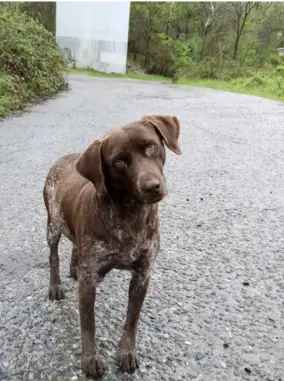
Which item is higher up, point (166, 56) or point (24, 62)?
point (24, 62)

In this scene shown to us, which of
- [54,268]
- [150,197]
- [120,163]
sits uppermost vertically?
[120,163]

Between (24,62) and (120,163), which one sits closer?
(120,163)

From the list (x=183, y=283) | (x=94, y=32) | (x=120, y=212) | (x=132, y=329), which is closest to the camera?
(x=120, y=212)

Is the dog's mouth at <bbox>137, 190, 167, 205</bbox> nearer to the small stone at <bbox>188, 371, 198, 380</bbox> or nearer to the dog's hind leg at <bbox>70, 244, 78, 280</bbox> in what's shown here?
the small stone at <bbox>188, 371, 198, 380</bbox>

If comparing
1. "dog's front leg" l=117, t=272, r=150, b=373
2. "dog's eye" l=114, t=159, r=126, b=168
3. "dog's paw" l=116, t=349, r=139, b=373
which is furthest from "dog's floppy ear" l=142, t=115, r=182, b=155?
"dog's paw" l=116, t=349, r=139, b=373

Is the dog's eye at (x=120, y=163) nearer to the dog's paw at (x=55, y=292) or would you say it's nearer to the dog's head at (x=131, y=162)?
the dog's head at (x=131, y=162)

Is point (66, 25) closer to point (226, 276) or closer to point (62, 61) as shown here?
point (62, 61)

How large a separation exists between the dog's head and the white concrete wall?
27884 millimetres

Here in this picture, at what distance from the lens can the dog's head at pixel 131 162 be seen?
248 cm

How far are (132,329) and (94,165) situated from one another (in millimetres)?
1165

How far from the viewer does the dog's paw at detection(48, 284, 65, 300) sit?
3762mm

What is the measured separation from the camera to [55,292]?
12.3ft

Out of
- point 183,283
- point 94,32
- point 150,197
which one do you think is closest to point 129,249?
point 150,197

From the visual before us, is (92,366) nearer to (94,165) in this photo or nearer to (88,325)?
(88,325)
